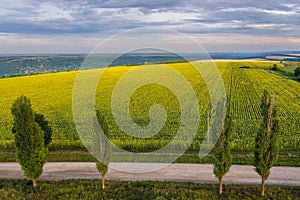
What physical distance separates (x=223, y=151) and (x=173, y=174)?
17.5ft

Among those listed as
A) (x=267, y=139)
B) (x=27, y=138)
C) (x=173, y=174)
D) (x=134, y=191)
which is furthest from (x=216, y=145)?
(x=27, y=138)

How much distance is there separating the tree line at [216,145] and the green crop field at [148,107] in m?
8.50

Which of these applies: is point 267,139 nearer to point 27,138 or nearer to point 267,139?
point 267,139

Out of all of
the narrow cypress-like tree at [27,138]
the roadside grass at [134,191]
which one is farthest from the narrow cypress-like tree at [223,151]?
the narrow cypress-like tree at [27,138]

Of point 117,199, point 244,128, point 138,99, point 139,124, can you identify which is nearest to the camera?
point 117,199

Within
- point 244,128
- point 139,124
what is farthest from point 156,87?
point 244,128

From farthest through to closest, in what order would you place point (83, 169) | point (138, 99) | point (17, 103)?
point (138, 99) → point (83, 169) → point (17, 103)

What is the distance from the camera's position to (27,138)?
23.1 m

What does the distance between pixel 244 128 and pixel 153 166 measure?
14855 mm

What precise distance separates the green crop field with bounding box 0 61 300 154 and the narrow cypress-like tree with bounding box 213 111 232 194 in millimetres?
8572

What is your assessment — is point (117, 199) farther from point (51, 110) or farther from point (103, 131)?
point (51, 110)

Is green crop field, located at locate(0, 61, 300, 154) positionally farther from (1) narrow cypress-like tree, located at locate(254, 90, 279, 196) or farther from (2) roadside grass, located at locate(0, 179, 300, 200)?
(1) narrow cypress-like tree, located at locate(254, 90, 279, 196)

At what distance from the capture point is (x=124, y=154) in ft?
97.1

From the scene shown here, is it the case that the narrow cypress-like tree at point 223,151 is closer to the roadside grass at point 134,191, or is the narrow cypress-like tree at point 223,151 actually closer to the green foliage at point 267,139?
the roadside grass at point 134,191
